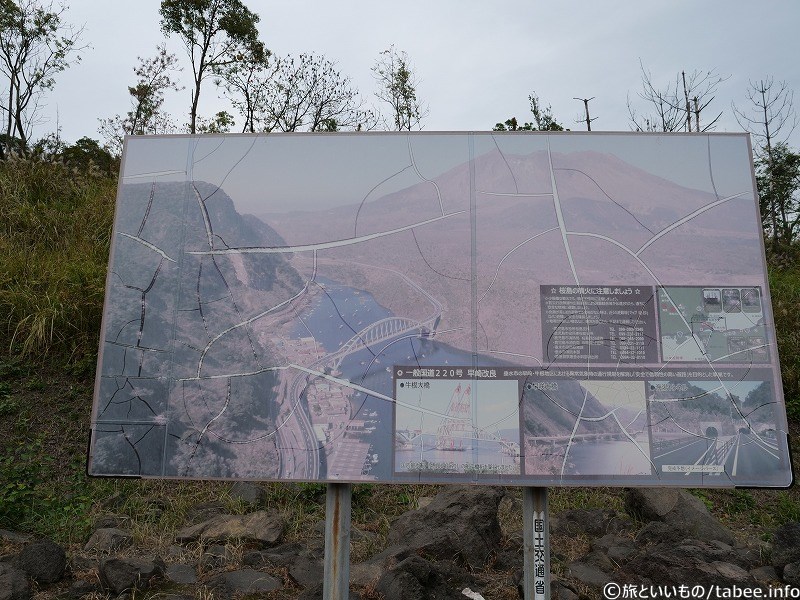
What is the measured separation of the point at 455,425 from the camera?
9.59ft

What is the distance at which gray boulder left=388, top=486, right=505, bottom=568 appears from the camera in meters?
4.40

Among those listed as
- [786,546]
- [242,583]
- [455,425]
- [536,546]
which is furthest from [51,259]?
[786,546]

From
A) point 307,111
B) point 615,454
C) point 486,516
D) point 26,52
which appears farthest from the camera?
Result: point 307,111

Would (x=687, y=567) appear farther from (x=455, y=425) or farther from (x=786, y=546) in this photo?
(x=455, y=425)

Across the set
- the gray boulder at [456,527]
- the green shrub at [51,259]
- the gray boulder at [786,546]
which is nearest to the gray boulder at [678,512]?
the gray boulder at [786,546]

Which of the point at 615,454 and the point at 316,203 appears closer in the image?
the point at 615,454

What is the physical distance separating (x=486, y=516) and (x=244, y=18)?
549 inches

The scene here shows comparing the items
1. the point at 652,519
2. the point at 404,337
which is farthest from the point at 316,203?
the point at 652,519

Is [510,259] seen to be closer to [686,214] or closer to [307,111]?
[686,214]

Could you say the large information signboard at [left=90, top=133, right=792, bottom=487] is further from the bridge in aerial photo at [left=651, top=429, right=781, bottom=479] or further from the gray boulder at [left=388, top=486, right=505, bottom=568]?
the gray boulder at [left=388, top=486, right=505, bottom=568]

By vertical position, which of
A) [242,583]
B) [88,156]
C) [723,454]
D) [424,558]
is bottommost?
[242,583]

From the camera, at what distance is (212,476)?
2.99 meters

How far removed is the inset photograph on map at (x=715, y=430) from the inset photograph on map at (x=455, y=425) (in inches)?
27.4

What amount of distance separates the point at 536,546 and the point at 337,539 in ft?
3.26
